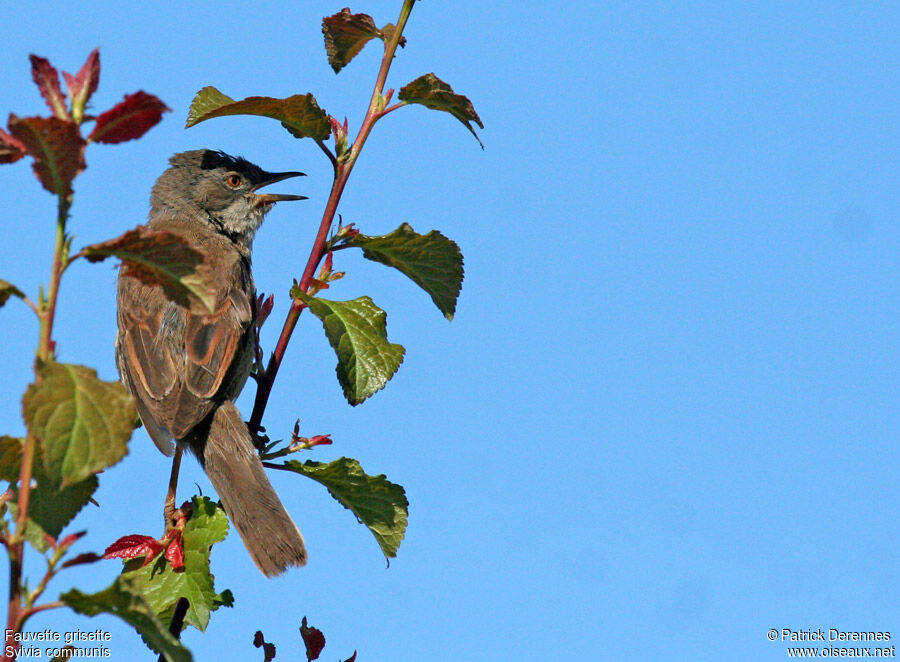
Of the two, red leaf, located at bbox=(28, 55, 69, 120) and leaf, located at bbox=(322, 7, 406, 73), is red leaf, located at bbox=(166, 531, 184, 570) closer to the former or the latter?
leaf, located at bbox=(322, 7, 406, 73)

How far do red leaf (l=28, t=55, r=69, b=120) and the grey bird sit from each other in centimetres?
238

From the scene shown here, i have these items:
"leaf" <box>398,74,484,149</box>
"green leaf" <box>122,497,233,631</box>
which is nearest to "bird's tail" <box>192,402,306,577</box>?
"green leaf" <box>122,497,233,631</box>

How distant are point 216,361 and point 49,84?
3356mm

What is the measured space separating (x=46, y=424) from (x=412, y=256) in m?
2.13

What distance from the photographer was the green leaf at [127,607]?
1.88 m

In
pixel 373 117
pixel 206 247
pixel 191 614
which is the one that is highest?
pixel 206 247

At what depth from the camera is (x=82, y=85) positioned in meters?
1.86

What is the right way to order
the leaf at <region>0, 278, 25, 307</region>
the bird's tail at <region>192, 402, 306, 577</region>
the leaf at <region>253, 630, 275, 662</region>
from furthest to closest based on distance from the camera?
the bird's tail at <region>192, 402, 306, 577</region>
the leaf at <region>253, 630, 275, 662</region>
the leaf at <region>0, 278, 25, 307</region>

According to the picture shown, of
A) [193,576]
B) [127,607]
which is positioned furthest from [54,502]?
[193,576]

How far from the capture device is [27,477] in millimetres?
1731

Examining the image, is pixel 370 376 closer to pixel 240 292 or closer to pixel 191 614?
pixel 191 614

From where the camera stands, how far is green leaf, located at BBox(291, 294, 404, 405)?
3.56 meters

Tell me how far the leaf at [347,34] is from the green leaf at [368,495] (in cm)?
154

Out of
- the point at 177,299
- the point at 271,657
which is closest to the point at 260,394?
the point at 271,657
